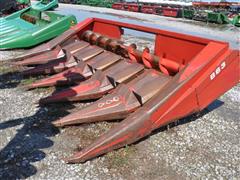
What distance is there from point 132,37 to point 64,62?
597 cm

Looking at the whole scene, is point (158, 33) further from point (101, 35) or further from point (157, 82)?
point (101, 35)

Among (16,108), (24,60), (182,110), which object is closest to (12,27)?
(24,60)

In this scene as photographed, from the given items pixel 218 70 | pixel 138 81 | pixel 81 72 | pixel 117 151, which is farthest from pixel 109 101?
pixel 218 70

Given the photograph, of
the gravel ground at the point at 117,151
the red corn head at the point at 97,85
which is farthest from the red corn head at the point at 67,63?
the gravel ground at the point at 117,151

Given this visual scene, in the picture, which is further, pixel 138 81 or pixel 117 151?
pixel 138 81

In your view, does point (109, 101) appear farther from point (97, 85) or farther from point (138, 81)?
point (97, 85)

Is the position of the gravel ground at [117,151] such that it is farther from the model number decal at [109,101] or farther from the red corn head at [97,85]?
the model number decal at [109,101]

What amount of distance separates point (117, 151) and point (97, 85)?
1.37 meters

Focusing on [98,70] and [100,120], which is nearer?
[100,120]

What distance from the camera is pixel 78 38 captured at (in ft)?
20.5

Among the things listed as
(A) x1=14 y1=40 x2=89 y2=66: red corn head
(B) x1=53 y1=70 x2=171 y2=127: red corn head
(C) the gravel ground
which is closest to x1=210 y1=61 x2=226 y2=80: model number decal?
(B) x1=53 y1=70 x2=171 y2=127: red corn head

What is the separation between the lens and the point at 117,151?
3252mm

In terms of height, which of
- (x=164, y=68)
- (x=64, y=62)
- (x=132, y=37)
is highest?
(x=164, y=68)

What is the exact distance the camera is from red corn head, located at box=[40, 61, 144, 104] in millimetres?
4273
